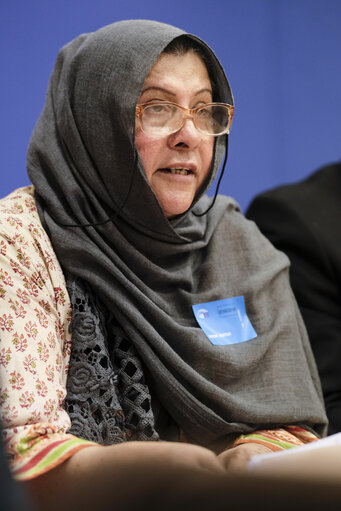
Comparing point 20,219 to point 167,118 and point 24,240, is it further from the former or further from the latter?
point 167,118

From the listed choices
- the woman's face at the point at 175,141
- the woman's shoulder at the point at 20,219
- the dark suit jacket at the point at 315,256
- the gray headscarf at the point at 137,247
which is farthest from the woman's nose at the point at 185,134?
the dark suit jacket at the point at 315,256

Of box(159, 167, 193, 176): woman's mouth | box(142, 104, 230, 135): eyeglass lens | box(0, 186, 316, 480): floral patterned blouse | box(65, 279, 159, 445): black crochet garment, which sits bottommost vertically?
box(65, 279, 159, 445): black crochet garment

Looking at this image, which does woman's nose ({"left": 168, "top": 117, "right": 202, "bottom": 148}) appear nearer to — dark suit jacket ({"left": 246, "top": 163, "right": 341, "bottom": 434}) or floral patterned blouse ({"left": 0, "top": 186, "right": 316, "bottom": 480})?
floral patterned blouse ({"left": 0, "top": 186, "right": 316, "bottom": 480})

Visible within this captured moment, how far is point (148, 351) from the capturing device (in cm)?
132

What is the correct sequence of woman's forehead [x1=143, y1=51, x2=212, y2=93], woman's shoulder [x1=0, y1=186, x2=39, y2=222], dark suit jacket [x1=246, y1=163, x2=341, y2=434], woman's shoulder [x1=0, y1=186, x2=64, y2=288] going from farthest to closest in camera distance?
dark suit jacket [x1=246, y1=163, x2=341, y2=434] → woman's forehead [x1=143, y1=51, x2=212, y2=93] → woman's shoulder [x1=0, y1=186, x2=39, y2=222] → woman's shoulder [x1=0, y1=186, x2=64, y2=288]

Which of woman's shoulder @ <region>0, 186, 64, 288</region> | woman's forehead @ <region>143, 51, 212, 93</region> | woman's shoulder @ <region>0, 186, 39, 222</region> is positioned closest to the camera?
woman's shoulder @ <region>0, 186, 64, 288</region>

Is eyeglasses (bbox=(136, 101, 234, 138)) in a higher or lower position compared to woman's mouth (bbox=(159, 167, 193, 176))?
higher

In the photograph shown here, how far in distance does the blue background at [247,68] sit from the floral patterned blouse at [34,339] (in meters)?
0.49

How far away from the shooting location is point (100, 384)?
4.07 feet

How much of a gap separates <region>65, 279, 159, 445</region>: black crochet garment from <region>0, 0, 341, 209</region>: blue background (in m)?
0.63

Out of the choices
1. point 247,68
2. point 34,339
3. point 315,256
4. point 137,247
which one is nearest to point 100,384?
point 34,339

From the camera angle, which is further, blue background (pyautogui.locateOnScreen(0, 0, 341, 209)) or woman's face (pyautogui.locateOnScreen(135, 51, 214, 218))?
blue background (pyautogui.locateOnScreen(0, 0, 341, 209))

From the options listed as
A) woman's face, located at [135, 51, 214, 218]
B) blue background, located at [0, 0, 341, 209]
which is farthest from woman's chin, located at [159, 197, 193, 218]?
blue background, located at [0, 0, 341, 209]

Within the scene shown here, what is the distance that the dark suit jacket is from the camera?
1739 millimetres
